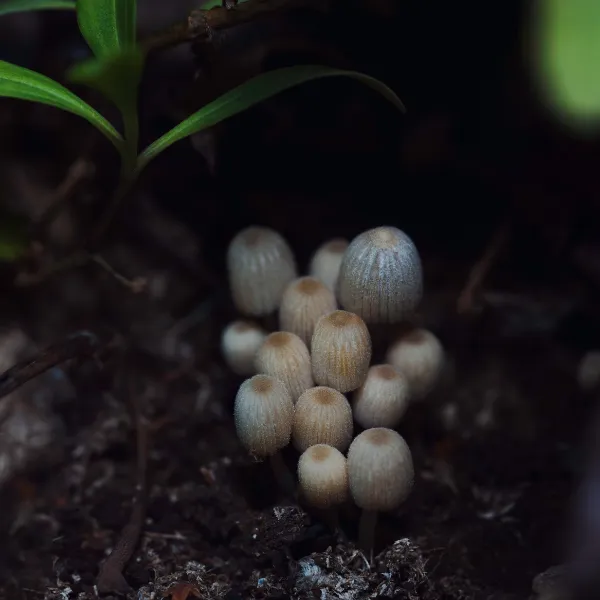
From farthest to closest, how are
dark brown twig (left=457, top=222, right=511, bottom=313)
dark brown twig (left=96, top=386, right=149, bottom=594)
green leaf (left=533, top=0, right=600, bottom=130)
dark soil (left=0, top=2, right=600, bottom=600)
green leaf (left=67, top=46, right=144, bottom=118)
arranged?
dark brown twig (left=457, top=222, right=511, bottom=313), dark soil (left=0, top=2, right=600, bottom=600), dark brown twig (left=96, top=386, right=149, bottom=594), green leaf (left=67, top=46, right=144, bottom=118), green leaf (left=533, top=0, right=600, bottom=130)

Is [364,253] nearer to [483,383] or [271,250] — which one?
[271,250]

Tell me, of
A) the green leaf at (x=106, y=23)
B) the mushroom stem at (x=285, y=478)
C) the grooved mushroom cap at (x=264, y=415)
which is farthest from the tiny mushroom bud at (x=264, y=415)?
the green leaf at (x=106, y=23)

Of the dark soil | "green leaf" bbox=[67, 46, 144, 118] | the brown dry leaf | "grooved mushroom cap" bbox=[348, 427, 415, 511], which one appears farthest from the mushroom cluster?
"green leaf" bbox=[67, 46, 144, 118]

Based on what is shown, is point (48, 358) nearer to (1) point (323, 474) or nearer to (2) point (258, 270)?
(2) point (258, 270)

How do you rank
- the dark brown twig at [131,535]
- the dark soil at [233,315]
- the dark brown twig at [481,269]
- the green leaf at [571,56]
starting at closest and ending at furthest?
the green leaf at [571,56] → the dark brown twig at [131,535] → the dark soil at [233,315] → the dark brown twig at [481,269]

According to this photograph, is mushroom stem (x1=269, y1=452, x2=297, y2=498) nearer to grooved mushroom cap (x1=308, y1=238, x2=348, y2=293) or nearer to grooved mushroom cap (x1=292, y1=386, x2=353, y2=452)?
grooved mushroom cap (x1=292, y1=386, x2=353, y2=452)

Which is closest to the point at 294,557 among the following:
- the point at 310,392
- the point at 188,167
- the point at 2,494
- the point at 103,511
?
the point at 310,392

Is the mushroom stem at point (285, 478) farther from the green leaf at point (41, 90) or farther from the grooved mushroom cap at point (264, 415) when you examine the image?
the green leaf at point (41, 90)

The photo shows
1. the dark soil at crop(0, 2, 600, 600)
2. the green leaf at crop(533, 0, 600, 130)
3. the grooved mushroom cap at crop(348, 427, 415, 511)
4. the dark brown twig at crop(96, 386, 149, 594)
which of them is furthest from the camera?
the dark soil at crop(0, 2, 600, 600)
